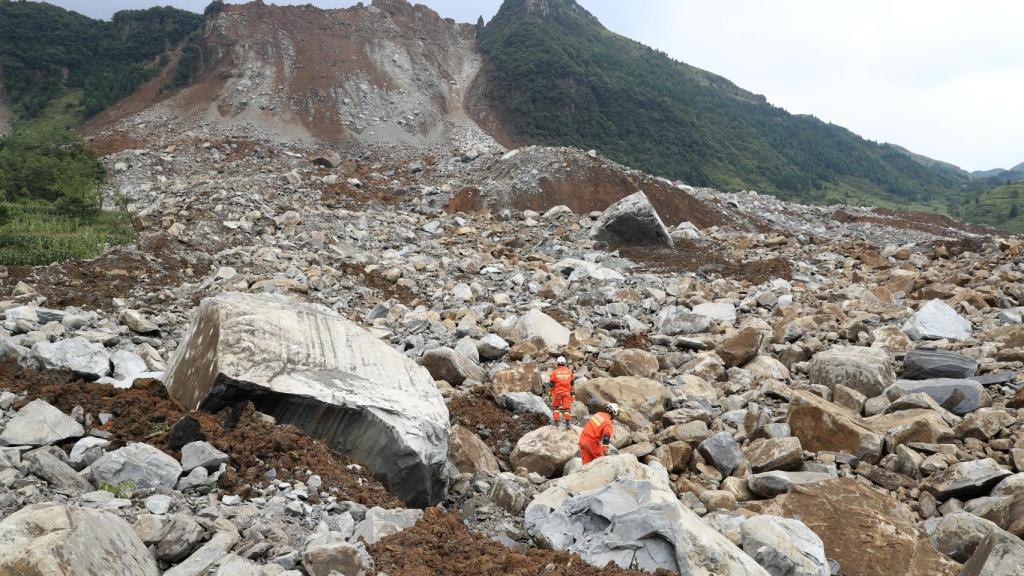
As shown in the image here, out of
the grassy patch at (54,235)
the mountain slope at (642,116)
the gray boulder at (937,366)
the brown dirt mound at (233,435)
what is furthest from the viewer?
the mountain slope at (642,116)

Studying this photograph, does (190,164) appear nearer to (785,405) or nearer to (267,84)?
(267,84)

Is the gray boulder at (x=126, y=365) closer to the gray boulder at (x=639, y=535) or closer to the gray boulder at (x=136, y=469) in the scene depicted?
the gray boulder at (x=136, y=469)

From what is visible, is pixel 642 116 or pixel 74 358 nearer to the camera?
pixel 74 358

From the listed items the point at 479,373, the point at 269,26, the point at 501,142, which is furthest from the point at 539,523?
the point at 269,26

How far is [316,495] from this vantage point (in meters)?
4.29

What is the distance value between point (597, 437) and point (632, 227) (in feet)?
46.8

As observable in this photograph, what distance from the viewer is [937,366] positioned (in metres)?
7.92

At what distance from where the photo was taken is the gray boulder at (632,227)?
19422 mm

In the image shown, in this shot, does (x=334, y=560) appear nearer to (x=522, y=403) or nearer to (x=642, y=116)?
(x=522, y=403)

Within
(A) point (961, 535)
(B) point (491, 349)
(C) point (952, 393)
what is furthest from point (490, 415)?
(C) point (952, 393)

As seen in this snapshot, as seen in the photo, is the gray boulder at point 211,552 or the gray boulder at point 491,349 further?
the gray boulder at point 491,349

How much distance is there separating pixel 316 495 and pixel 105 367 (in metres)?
3.30

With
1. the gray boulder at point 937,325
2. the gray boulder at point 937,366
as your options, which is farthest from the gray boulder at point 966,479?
the gray boulder at point 937,325

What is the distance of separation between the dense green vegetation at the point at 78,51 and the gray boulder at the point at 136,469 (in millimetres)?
54465
